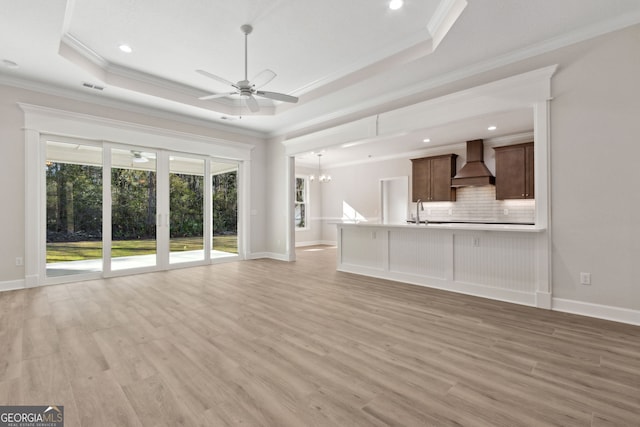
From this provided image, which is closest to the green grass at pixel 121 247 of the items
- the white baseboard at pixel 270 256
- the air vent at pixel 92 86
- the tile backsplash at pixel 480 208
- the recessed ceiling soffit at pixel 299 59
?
the white baseboard at pixel 270 256

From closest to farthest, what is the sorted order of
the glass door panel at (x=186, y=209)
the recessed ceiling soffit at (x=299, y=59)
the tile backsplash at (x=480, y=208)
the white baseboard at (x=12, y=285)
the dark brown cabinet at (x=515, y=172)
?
the recessed ceiling soffit at (x=299, y=59) → the white baseboard at (x=12, y=285) → the glass door panel at (x=186, y=209) → the dark brown cabinet at (x=515, y=172) → the tile backsplash at (x=480, y=208)

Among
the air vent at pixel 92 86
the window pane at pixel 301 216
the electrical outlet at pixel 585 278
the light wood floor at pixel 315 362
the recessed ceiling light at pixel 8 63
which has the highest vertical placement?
the recessed ceiling light at pixel 8 63

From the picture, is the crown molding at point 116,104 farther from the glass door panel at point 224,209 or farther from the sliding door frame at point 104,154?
the glass door panel at point 224,209

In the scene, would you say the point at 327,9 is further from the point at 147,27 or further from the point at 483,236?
the point at 483,236

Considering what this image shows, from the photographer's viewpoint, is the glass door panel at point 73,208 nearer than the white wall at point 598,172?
No

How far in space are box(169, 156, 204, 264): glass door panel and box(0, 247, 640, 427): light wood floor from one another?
229 centimetres

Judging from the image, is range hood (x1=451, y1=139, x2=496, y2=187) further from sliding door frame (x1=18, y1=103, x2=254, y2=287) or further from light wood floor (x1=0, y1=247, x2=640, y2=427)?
sliding door frame (x1=18, y1=103, x2=254, y2=287)

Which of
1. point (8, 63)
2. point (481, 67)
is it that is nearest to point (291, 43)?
point (481, 67)

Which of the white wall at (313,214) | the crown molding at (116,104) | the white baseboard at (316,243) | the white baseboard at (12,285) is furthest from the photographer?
the white wall at (313,214)

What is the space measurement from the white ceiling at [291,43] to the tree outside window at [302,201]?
18.0 ft

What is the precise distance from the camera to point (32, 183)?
180 inches

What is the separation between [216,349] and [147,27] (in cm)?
363

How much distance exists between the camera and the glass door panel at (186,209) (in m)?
6.14

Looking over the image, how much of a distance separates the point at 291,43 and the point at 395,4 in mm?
1356
